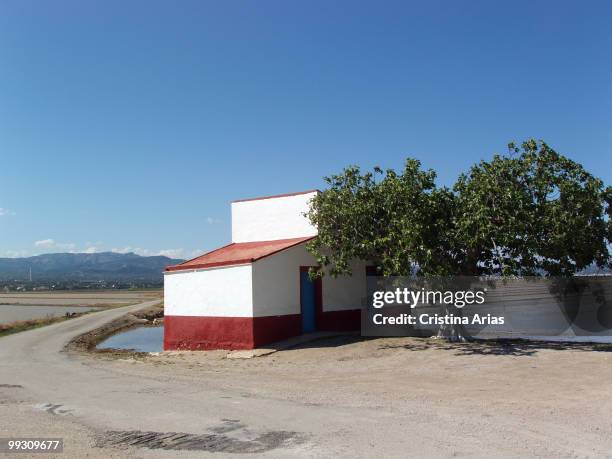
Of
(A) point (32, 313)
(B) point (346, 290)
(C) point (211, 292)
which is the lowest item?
(A) point (32, 313)

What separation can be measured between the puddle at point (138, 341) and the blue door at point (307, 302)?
6090 millimetres

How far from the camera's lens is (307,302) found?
62.8 ft

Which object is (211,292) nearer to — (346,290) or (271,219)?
(271,219)

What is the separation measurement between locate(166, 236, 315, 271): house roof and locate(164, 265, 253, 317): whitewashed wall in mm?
193

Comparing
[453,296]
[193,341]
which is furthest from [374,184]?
[193,341]

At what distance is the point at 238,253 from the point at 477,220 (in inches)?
336

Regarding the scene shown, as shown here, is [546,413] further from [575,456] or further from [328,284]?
[328,284]

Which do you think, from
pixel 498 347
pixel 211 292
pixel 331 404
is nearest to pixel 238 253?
pixel 211 292

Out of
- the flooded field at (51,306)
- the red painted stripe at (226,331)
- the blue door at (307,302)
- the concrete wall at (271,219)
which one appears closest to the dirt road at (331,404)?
the red painted stripe at (226,331)

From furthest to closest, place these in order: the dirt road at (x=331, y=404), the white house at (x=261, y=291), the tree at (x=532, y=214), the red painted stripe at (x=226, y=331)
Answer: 1. the white house at (x=261, y=291)
2. the red painted stripe at (x=226, y=331)
3. the tree at (x=532, y=214)
4. the dirt road at (x=331, y=404)

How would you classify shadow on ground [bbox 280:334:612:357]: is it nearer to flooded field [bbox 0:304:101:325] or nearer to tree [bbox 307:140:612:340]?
tree [bbox 307:140:612:340]

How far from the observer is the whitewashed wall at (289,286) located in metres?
17.3

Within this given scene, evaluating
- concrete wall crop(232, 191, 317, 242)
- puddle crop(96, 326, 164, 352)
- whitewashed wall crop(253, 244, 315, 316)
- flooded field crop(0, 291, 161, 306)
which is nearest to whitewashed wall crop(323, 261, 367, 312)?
whitewashed wall crop(253, 244, 315, 316)

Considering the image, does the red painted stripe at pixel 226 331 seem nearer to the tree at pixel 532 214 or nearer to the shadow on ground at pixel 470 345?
the shadow on ground at pixel 470 345
